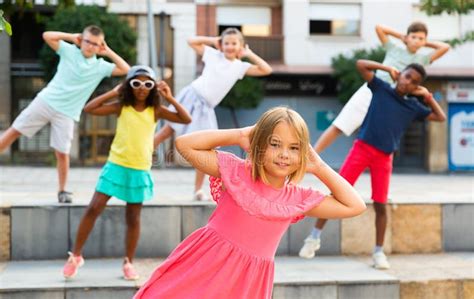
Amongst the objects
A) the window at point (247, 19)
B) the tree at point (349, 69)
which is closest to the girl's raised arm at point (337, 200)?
the tree at point (349, 69)

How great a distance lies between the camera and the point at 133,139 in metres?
5.83

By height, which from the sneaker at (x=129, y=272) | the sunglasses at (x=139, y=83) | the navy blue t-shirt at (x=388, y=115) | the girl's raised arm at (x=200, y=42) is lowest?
the sneaker at (x=129, y=272)

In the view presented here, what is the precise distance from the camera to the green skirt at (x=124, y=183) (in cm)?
583

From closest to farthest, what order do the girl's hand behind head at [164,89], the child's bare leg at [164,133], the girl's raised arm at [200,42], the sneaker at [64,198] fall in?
the girl's hand behind head at [164,89], the sneaker at [64,198], the child's bare leg at [164,133], the girl's raised arm at [200,42]

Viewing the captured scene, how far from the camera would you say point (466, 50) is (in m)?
28.0

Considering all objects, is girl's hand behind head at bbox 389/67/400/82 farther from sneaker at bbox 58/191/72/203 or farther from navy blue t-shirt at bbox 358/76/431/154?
sneaker at bbox 58/191/72/203

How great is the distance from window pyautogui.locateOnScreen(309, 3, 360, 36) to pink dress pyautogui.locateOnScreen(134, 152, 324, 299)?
81.5ft

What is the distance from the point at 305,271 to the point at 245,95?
19279 mm

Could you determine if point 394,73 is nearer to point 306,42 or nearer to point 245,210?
point 245,210

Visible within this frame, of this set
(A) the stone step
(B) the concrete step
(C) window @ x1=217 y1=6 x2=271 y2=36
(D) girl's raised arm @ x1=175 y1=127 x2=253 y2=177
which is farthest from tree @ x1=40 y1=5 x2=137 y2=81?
(D) girl's raised arm @ x1=175 y1=127 x2=253 y2=177

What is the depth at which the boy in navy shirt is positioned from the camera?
6.42m

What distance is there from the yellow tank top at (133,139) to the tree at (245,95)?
755 inches

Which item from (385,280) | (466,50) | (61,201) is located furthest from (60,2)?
(466,50)

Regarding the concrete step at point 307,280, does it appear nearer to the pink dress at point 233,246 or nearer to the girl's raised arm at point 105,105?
the girl's raised arm at point 105,105
